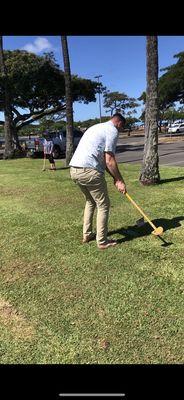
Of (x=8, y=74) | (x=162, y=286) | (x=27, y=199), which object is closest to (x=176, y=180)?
(x=27, y=199)

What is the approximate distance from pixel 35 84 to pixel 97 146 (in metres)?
24.4

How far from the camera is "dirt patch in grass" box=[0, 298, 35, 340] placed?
3.59 metres

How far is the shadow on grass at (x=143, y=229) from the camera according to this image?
238 inches

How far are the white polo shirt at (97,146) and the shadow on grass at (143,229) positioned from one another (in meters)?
1.22

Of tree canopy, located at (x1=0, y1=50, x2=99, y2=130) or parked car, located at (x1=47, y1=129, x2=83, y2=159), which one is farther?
tree canopy, located at (x1=0, y1=50, x2=99, y2=130)

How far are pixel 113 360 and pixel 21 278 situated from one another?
1.90m

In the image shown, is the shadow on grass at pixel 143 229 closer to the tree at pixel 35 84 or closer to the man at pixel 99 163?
the man at pixel 99 163

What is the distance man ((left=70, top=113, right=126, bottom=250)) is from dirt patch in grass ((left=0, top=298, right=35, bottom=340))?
169 centimetres

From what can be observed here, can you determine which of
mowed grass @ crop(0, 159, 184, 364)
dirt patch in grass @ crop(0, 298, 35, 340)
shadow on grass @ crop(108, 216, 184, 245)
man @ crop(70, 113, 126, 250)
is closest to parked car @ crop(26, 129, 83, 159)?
mowed grass @ crop(0, 159, 184, 364)

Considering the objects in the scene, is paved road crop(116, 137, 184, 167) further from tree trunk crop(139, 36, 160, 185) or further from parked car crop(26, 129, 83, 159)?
tree trunk crop(139, 36, 160, 185)

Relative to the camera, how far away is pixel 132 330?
3.53 metres

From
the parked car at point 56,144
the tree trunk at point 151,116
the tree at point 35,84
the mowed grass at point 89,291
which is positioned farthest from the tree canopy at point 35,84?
the mowed grass at point 89,291

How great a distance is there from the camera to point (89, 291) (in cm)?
430
